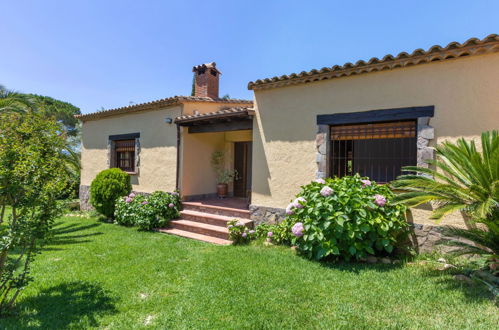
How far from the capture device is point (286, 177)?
6.80m

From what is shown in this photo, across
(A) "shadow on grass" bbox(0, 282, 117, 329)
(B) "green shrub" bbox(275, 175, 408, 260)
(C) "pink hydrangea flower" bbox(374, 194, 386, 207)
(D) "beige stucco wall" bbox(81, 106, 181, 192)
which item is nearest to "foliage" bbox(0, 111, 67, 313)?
(A) "shadow on grass" bbox(0, 282, 117, 329)

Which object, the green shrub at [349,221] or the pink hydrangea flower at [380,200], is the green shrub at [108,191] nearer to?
the green shrub at [349,221]

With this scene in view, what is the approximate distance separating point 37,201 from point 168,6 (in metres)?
7.68

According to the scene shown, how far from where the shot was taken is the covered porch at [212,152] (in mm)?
8031

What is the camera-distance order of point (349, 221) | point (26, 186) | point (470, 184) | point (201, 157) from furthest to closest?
1. point (201, 157)
2. point (349, 221)
3. point (470, 184)
4. point (26, 186)

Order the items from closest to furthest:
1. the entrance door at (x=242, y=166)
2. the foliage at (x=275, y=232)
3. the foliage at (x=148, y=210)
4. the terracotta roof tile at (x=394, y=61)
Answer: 1. the terracotta roof tile at (x=394, y=61)
2. the foliage at (x=275, y=232)
3. the foliage at (x=148, y=210)
4. the entrance door at (x=242, y=166)

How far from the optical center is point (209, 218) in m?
7.81

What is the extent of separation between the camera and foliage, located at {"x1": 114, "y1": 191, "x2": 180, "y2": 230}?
26.0 feet

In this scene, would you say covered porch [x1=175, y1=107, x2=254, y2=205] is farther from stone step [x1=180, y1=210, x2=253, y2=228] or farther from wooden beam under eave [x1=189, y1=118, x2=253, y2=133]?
stone step [x1=180, y1=210, x2=253, y2=228]

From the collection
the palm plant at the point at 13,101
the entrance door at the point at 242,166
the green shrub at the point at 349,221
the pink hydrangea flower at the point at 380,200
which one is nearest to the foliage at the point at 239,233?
the green shrub at the point at 349,221

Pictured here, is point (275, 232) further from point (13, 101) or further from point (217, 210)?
point (13, 101)

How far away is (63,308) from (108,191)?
6.58 metres

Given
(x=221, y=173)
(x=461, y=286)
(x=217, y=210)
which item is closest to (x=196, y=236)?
(x=217, y=210)

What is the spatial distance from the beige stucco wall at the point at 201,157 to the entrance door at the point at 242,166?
258 millimetres
